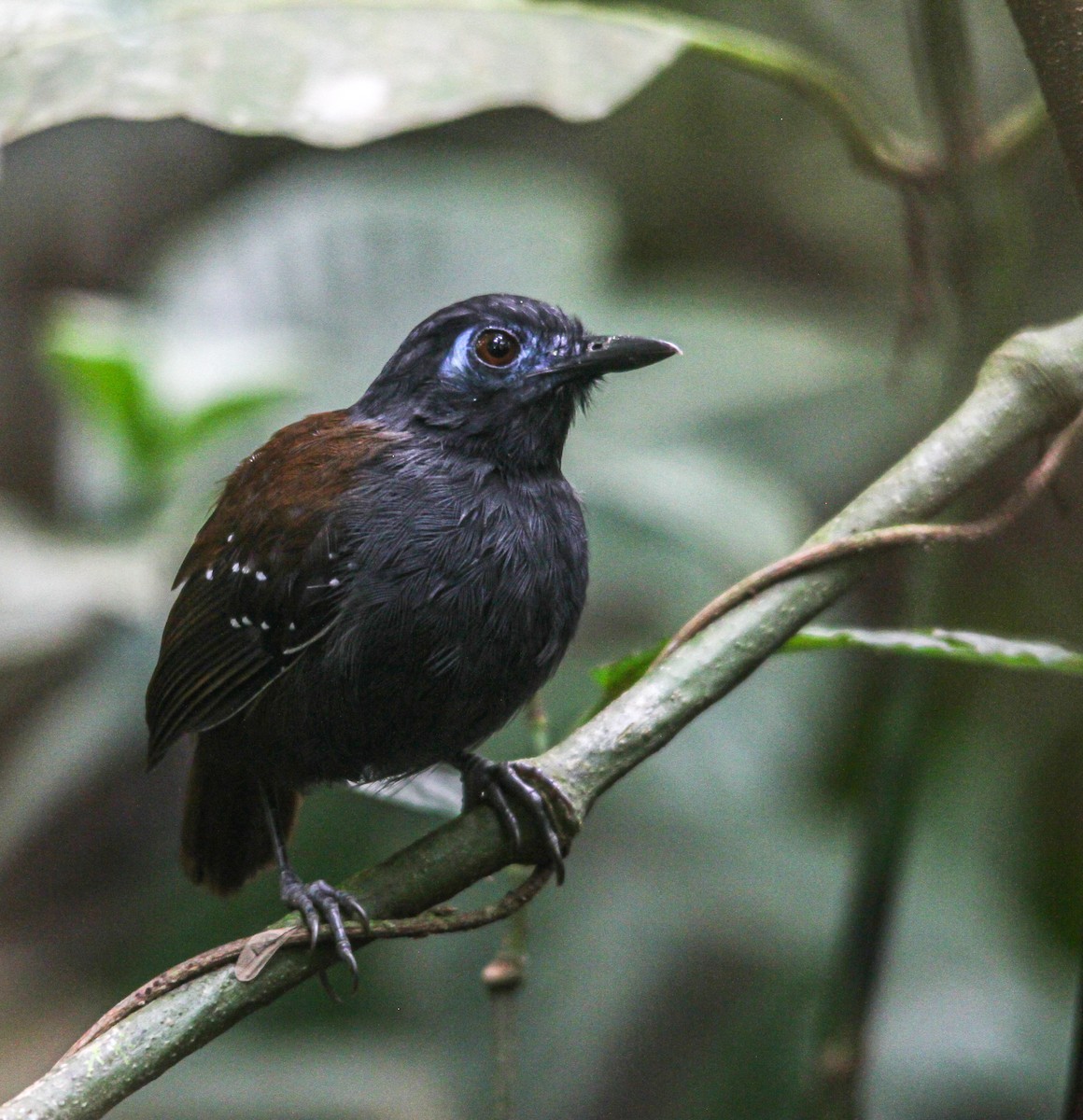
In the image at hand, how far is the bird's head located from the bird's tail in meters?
0.70

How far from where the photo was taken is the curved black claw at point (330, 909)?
158 cm

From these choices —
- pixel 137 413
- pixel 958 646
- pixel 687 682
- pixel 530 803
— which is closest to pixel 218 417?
pixel 137 413

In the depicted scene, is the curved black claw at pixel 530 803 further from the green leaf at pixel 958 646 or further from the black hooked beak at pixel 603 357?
the black hooked beak at pixel 603 357

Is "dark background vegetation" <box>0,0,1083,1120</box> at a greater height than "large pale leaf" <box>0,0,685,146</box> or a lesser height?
lesser

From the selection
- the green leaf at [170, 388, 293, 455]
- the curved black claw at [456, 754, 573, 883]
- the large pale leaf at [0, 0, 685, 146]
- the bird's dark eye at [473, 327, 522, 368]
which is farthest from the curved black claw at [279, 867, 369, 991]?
the green leaf at [170, 388, 293, 455]

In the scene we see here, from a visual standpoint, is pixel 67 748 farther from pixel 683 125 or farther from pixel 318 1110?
pixel 683 125

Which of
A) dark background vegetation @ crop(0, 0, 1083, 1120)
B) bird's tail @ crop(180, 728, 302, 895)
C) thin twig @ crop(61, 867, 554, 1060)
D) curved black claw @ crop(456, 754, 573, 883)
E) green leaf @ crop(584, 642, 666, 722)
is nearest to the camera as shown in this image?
thin twig @ crop(61, 867, 554, 1060)

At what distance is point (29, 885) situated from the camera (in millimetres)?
4797

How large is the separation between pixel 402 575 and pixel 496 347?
423 millimetres

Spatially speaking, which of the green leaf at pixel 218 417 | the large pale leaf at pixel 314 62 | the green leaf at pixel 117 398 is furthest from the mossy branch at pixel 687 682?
the green leaf at pixel 117 398

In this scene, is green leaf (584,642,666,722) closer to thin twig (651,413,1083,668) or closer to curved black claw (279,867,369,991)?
thin twig (651,413,1083,668)

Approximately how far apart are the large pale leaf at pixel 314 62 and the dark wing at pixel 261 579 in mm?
499

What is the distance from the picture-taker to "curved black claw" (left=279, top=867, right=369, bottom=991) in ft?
5.19

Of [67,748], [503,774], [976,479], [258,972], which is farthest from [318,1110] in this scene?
[976,479]
